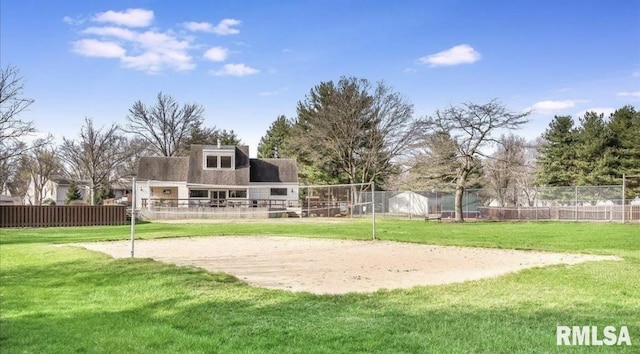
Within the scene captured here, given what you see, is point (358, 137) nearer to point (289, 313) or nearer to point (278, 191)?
point (278, 191)

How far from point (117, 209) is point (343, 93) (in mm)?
24257

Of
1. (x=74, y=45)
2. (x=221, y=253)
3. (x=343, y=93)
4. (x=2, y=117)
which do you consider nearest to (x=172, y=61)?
(x=74, y=45)

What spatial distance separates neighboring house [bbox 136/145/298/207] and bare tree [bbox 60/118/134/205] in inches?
269

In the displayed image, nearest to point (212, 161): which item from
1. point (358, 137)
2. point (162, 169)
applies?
point (162, 169)

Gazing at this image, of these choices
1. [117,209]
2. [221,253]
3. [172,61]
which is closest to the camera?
[221,253]

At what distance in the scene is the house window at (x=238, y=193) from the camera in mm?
43219

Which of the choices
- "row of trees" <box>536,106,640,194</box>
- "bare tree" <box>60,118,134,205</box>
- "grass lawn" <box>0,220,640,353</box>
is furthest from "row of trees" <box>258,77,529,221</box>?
"grass lawn" <box>0,220,640,353</box>

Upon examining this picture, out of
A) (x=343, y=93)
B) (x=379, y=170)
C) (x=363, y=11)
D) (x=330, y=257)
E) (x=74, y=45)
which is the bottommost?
(x=330, y=257)

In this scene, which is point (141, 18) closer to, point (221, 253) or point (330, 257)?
point (221, 253)

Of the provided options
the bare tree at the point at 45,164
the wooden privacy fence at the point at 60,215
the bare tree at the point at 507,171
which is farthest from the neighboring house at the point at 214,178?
the bare tree at the point at 507,171

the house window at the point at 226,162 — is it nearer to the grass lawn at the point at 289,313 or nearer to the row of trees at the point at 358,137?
the row of trees at the point at 358,137

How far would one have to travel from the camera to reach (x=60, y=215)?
27.2 m

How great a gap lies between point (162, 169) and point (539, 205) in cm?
3157

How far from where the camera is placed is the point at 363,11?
16.0m
